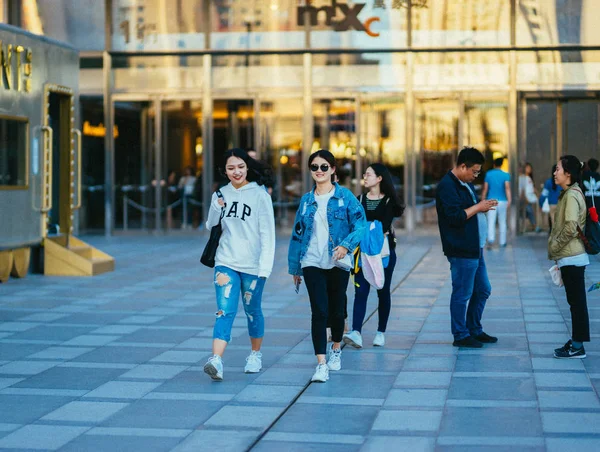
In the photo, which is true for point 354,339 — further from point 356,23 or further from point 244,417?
point 356,23

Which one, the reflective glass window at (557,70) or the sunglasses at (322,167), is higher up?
the reflective glass window at (557,70)

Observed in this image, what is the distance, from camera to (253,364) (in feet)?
26.6

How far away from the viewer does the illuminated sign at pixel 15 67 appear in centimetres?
1473

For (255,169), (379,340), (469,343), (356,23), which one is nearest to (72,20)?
(356,23)

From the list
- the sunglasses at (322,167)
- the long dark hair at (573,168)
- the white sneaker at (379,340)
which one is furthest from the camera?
the white sneaker at (379,340)

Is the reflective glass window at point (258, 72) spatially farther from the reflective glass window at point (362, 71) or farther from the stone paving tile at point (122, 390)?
the stone paving tile at point (122, 390)

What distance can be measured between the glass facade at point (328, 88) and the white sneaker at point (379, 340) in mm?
13938

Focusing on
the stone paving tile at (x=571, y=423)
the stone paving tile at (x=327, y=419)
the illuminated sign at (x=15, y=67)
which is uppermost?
the illuminated sign at (x=15, y=67)

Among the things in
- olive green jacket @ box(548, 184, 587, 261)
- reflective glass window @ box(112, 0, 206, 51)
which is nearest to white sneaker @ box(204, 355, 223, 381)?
olive green jacket @ box(548, 184, 587, 261)

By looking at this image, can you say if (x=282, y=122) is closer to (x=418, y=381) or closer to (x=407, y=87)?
(x=407, y=87)

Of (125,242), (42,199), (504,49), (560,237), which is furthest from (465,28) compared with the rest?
(560,237)

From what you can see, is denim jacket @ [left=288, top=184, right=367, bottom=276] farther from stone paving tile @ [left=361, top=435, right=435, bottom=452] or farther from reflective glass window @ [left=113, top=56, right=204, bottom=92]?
reflective glass window @ [left=113, top=56, right=204, bottom=92]

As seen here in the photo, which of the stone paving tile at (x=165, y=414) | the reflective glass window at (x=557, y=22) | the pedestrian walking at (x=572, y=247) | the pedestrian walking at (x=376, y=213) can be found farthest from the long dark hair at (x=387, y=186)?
the reflective glass window at (x=557, y=22)

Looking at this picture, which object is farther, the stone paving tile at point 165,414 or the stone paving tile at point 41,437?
the stone paving tile at point 165,414
